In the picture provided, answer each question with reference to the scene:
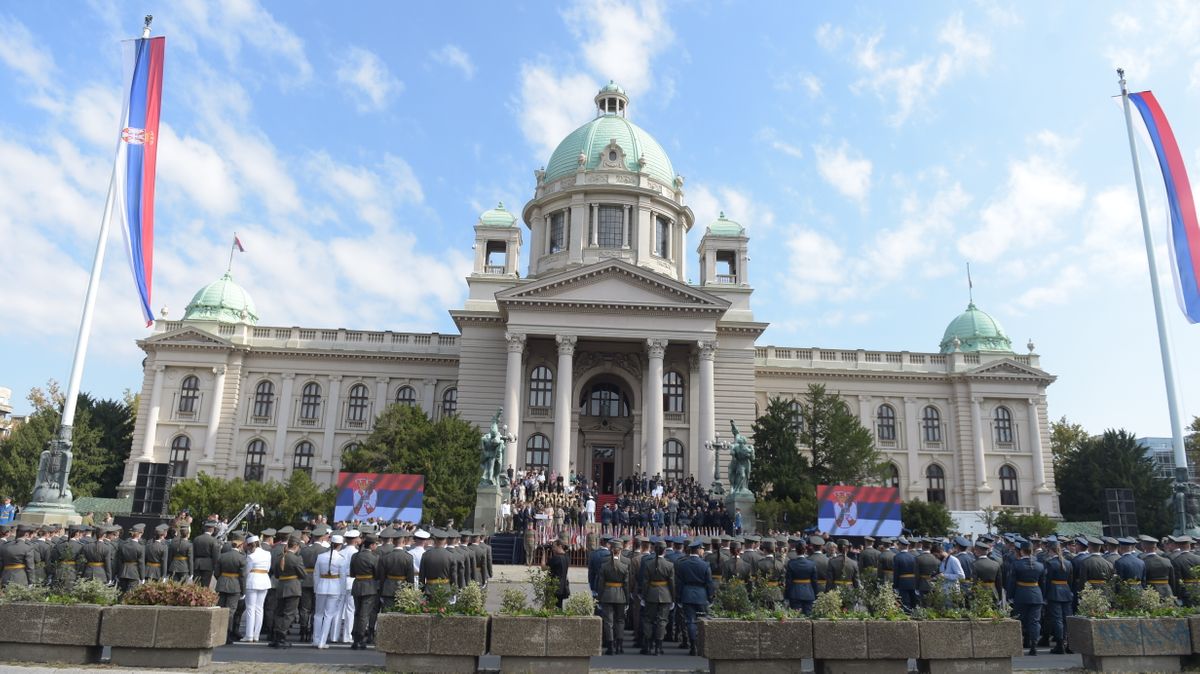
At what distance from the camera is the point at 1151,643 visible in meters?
10.9

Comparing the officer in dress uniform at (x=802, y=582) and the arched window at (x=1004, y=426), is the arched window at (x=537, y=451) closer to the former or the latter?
the arched window at (x=1004, y=426)

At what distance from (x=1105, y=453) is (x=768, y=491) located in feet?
80.1

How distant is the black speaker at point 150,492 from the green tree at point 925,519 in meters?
30.2

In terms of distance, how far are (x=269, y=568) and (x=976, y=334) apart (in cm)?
5020

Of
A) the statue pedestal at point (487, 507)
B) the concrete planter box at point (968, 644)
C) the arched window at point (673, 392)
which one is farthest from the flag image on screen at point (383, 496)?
the concrete planter box at point (968, 644)

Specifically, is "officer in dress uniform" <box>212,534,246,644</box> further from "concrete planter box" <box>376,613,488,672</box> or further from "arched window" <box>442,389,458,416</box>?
"arched window" <box>442,389,458,416</box>

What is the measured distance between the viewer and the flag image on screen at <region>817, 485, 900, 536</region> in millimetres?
27172

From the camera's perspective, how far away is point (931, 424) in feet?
164

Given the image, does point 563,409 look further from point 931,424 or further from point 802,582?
point 931,424

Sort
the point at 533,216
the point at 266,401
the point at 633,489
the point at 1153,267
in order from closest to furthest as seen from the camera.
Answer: the point at 1153,267
the point at 633,489
the point at 266,401
the point at 533,216

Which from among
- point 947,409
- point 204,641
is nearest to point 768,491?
point 947,409

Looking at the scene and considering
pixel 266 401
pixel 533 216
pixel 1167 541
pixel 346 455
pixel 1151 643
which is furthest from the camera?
pixel 533 216

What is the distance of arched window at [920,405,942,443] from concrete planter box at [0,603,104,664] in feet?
158

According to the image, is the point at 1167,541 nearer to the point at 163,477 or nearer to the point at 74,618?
the point at 74,618
